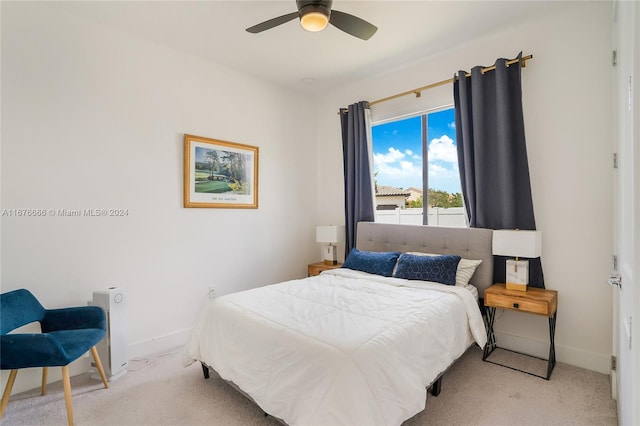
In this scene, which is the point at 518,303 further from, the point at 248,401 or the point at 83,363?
the point at 83,363

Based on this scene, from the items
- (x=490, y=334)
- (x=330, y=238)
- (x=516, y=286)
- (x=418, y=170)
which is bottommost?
(x=490, y=334)

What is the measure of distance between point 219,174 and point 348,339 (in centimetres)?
252

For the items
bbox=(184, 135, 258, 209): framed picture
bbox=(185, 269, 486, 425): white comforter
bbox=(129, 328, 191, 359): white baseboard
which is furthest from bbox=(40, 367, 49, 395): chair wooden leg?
bbox=(184, 135, 258, 209): framed picture

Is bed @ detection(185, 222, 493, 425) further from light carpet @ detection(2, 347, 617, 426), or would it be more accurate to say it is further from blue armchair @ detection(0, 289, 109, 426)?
blue armchair @ detection(0, 289, 109, 426)

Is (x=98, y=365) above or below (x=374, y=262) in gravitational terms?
below

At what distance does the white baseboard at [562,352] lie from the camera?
250 cm

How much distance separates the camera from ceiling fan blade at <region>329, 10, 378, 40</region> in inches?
87.7

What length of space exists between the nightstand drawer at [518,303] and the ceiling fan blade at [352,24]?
2.31m

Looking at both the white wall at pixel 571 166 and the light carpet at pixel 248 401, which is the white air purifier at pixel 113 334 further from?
the white wall at pixel 571 166

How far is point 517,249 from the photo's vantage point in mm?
2594

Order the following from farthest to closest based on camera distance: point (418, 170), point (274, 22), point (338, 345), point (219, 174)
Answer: point (418, 170)
point (219, 174)
point (274, 22)
point (338, 345)

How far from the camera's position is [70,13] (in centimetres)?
258

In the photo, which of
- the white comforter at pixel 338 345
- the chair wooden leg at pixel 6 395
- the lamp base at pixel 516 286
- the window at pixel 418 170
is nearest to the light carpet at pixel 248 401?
the chair wooden leg at pixel 6 395

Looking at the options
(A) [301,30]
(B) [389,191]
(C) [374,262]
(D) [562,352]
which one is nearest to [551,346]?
(D) [562,352]
